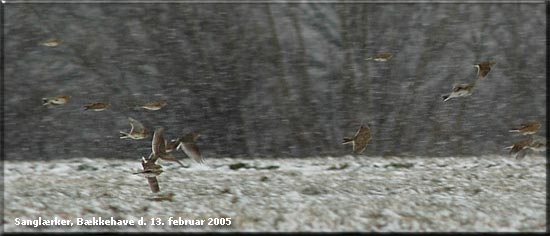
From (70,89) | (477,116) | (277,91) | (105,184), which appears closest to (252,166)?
(277,91)

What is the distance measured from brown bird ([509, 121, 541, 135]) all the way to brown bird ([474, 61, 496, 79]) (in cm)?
96

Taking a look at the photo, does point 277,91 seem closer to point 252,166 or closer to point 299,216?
point 252,166

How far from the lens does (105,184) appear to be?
878 cm

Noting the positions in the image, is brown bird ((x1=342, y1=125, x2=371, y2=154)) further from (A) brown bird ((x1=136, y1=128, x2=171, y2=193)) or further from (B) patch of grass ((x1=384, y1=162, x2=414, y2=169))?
(A) brown bird ((x1=136, y1=128, x2=171, y2=193))

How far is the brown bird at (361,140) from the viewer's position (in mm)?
10414

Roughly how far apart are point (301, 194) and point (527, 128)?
430cm

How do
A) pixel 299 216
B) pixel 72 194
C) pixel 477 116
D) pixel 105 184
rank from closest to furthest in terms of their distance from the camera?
pixel 299 216, pixel 72 194, pixel 105 184, pixel 477 116

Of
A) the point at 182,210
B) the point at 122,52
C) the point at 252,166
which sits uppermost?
the point at 122,52

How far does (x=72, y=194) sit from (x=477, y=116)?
6.09 m

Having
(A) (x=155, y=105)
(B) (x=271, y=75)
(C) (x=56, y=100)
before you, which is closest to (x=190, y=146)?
(A) (x=155, y=105)

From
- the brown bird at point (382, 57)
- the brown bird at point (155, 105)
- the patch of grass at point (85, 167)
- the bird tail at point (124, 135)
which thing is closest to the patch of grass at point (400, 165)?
the brown bird at point (382, 57)

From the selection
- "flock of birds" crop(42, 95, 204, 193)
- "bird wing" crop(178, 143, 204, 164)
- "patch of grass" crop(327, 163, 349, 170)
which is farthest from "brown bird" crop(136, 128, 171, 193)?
"patch of grass" crop(327, 163, 349, 170)

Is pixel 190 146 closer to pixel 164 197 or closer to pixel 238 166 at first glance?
pixel 238 166

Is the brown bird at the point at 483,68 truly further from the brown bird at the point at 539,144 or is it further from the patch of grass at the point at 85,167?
the patch of grass at the point at 85,167
